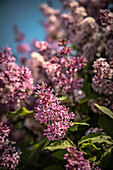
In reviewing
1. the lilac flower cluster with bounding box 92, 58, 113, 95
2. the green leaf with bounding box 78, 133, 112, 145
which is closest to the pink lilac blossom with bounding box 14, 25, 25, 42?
the lilac flower cluster with bounding box 92, 58, 113, 95

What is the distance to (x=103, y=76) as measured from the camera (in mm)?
1004

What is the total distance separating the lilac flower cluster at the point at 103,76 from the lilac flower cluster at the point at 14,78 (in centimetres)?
45

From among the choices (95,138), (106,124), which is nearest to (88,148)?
(95,138)

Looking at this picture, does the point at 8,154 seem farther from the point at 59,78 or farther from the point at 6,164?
the point at 59,78

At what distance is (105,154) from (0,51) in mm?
891

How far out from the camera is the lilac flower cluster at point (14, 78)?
1.07 meters

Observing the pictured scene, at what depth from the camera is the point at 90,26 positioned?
131cm

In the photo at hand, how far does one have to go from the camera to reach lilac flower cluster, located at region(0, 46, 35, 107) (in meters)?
1.07

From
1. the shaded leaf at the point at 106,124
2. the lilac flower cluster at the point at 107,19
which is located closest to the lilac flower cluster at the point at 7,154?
the shaded leaf at the point at 106,124

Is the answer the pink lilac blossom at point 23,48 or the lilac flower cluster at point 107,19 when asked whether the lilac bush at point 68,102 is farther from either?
the pink lilac blossom at point 23,48

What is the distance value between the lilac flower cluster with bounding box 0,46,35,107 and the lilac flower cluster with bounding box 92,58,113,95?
0.45 meters

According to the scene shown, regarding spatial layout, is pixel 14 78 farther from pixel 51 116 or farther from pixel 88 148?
pixel 88 148

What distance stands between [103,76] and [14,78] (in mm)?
584

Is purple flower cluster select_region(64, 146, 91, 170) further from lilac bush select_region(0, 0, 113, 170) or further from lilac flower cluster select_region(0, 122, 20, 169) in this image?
lilac flower cluster select_region(0, 122, 20, 169)
